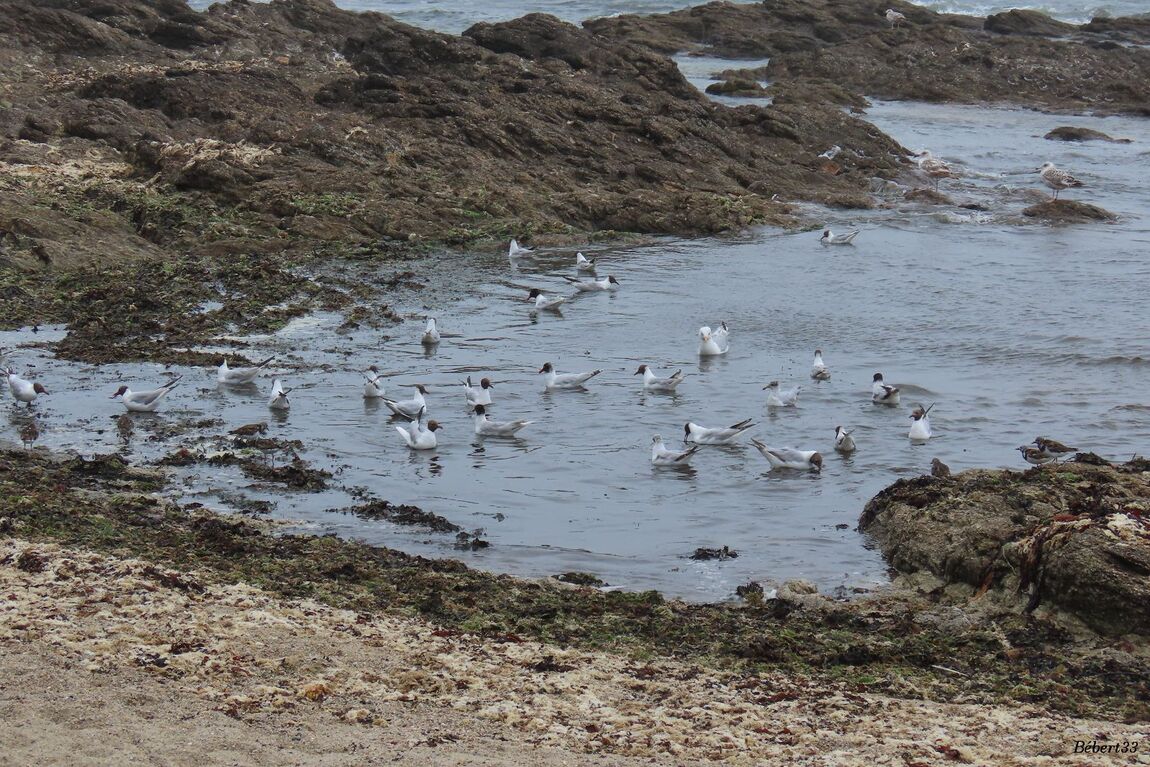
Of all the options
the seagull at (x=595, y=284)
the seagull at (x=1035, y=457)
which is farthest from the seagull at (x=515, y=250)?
the seagull at (x=1035, y=457)

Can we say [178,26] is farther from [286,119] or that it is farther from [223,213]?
[223,213]

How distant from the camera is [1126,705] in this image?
7117 millimetres

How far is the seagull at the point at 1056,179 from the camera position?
1045 inches

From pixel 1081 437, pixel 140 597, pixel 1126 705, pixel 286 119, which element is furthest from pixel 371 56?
pixel 1126 705

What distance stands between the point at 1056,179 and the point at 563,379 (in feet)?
50.4

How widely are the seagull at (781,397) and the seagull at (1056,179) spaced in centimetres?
1353

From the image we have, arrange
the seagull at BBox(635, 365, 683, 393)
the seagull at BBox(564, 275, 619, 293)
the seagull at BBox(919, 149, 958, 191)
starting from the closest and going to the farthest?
the seagull at BBox(635, 365, 683, 393) → the seagull at BBox(564, 275, 619, 293) → the seagull at BBox(919, 149, 958, 191)

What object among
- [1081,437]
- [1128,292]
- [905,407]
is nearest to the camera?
[1081,437]

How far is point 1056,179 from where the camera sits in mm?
26516

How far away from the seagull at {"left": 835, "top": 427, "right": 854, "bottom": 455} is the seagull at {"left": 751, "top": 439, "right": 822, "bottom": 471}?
533 millimetres

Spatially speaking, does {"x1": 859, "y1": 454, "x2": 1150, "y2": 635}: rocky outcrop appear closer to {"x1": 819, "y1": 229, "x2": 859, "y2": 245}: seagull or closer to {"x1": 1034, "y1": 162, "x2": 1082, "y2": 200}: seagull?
{"x1": 819, "y1": 229, "x2": 859, "y2": 245}: seagull

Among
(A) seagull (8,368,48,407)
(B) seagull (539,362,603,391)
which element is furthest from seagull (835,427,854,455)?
(A) seagull (8,368,48,407)

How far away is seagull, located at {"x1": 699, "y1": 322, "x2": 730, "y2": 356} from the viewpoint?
1703cm

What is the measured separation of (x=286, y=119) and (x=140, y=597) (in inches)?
690
